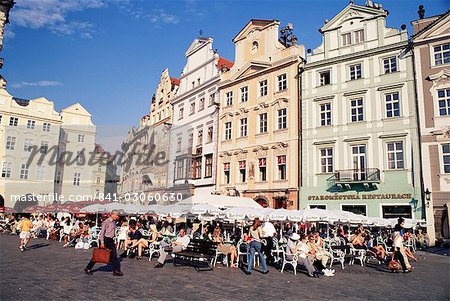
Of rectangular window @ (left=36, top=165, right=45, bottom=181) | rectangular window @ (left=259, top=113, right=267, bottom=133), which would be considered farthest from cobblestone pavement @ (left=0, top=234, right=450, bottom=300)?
rectangular window @ (left=36, top=165, right=45, bottom=181)

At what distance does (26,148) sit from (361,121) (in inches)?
1707

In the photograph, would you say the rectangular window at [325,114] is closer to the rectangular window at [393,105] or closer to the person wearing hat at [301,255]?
the rectangular window at [393,105]

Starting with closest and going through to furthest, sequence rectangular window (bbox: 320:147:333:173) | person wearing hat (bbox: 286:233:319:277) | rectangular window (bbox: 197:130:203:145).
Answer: person wearing hat (bbox: 286:233:319:277), rectangular window (bbox: 320:147:333:173), rectangular window (bbox: 197:130:203:145)

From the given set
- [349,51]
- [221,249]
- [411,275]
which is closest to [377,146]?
[349,51]

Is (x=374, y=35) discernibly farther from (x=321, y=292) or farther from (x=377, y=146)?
(x=321, y=292)

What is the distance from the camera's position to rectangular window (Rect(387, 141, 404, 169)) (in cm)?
2397

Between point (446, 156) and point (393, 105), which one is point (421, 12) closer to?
point (393, 105)

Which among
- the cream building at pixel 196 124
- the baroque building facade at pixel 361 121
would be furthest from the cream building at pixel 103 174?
the baroque building facade at pixel 361 121

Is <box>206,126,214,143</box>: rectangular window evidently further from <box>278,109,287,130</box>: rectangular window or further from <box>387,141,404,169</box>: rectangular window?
<box>387,141,404,169</box>: rectangular window

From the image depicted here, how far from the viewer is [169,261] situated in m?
14.0

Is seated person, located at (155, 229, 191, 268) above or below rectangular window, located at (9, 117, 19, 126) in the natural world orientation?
below

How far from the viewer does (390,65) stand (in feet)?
82.5

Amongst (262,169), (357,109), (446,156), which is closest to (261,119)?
(262,169)

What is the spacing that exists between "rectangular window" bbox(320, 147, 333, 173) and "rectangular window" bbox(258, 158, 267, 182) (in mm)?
4901
